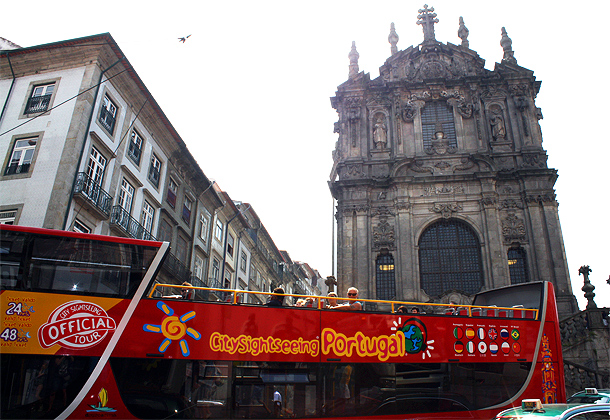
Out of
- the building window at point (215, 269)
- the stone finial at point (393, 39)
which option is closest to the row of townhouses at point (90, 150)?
the building window at point (215, 269)

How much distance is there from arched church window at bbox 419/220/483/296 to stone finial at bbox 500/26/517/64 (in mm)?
11739

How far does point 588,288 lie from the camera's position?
21.9m

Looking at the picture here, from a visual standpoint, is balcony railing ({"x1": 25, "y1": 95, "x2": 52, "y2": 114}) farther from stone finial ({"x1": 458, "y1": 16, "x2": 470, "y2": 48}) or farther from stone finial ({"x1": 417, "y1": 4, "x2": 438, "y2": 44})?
stone finial ({"x1": 458, "y1": 16, "x2": 470, "y2": 48})

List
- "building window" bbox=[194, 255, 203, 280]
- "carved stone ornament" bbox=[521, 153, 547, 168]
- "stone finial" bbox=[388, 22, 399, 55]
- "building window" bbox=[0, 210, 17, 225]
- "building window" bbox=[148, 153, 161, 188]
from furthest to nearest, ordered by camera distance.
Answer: "stone finial" bbox=[388, 22, 399, 55] → "building window" bbox=[194, 255, 203, 280] → "carved stone ornament" bbox=[521, 153, 547, 168] → "building window" bbox=[148, 153, 161, 188] → "building window" bbox=[0, 210, 17, 225]

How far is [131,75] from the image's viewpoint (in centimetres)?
2181

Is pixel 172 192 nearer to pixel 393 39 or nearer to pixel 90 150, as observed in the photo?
pixel 90 150

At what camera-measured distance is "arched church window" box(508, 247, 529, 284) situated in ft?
83.9

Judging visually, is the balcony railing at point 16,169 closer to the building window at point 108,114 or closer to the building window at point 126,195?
the building window at point 108,114

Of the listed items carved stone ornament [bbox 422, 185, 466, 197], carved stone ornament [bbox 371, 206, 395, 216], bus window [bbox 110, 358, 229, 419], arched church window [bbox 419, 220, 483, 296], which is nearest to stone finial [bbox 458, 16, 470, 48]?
carved stone ornament [bbox 422, 185, 466, 197]

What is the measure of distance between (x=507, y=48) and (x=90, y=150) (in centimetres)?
2613

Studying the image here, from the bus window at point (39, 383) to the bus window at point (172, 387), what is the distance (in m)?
0.59

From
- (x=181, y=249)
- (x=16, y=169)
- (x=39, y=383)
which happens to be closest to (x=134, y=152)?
(x=16, y=169)

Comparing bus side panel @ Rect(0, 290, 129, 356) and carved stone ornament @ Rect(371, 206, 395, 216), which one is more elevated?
carved stone ornament @ Rect(371, 206, 395, 216)

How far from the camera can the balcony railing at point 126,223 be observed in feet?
66.0
